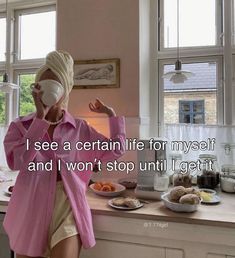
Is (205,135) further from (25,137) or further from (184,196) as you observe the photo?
(25,137)

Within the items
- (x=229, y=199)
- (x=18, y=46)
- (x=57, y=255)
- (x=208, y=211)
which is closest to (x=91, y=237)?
(x=57, y=255)

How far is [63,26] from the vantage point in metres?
1.89

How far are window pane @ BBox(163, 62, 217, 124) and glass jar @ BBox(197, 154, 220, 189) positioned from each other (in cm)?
29

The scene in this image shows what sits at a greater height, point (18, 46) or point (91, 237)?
point (18, 46)

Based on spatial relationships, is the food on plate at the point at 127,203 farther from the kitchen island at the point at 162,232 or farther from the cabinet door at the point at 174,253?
the cabinet door at the point at 174,253

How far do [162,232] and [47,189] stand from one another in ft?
1.75

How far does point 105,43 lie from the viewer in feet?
5.97

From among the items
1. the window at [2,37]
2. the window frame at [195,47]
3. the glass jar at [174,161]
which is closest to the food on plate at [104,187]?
the glass jar at [174,161]

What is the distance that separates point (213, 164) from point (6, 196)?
125 cm

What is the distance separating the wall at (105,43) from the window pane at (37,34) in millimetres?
463

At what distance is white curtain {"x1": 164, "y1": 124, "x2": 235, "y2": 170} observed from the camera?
1745 mm

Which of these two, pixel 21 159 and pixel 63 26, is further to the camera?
pixel 63 26

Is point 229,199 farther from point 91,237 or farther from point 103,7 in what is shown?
point 103,7

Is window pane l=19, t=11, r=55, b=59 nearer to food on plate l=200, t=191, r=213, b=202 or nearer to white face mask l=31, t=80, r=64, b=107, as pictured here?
white face mask l=31, t=80, r=64, b=107
